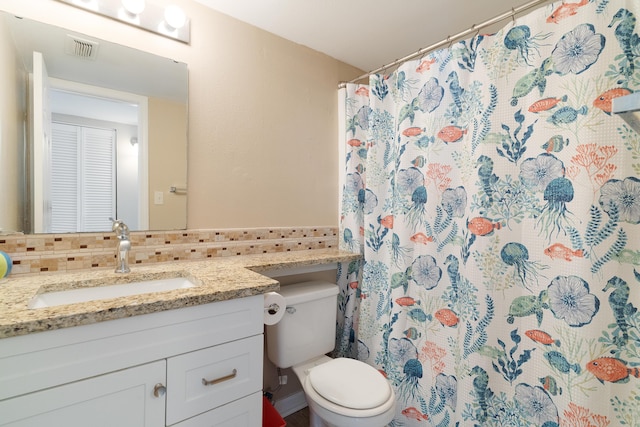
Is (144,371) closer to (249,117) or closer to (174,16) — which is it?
(249,117)

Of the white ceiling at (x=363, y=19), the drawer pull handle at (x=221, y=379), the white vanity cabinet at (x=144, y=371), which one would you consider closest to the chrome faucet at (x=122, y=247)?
the white vanity cabinet at (x=144, y=371)

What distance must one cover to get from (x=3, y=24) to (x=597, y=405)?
2.54 metres

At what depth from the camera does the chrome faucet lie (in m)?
1.15

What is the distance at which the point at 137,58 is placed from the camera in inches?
52.2

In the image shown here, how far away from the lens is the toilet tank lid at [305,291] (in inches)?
59.8

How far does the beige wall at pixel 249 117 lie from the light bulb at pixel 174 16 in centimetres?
7

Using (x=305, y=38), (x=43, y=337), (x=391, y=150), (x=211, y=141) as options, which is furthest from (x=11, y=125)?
(x=391, y=150)

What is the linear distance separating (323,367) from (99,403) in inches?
37.0

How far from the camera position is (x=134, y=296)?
34.2 inches

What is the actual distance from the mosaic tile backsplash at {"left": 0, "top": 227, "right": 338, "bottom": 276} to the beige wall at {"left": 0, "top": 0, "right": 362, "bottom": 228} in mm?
75

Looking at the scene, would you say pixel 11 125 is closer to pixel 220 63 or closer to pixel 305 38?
pixel 220 63

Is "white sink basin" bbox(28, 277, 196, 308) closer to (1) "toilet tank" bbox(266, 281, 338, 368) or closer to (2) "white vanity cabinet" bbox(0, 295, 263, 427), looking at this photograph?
(2) "white vanity cabinet" bbox(0, 295, 263, 427)

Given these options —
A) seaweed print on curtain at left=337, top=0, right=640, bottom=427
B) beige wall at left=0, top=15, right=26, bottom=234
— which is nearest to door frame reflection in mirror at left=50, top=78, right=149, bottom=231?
beige wall at left=0, top=15, right=26, bottom=234

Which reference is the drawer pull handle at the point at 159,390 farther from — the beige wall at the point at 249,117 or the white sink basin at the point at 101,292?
the beige wall at the point at 249,117
